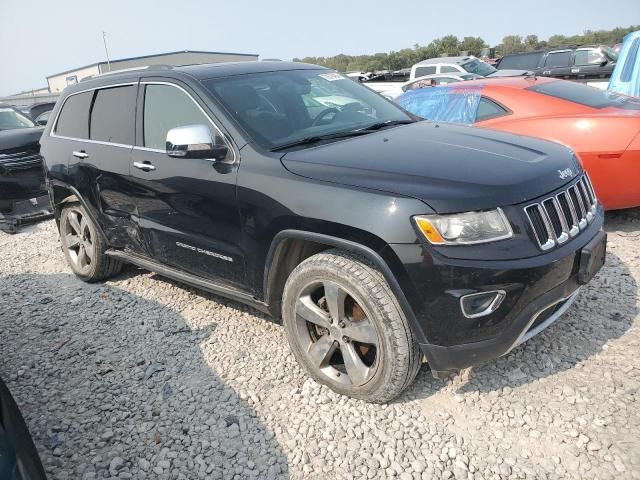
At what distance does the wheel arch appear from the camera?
7.86 feet

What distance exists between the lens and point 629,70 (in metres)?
7.92

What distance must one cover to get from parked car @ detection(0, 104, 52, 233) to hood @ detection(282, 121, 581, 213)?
569 cm

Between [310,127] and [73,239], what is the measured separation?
114 inches

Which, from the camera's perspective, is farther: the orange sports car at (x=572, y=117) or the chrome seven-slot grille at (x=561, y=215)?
the orange sports car at (x=572, y=117)

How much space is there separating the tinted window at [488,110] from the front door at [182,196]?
10.3 ft

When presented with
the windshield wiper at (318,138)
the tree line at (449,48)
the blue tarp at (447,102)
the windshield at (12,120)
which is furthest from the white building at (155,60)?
the windshield wiper at (318,138)

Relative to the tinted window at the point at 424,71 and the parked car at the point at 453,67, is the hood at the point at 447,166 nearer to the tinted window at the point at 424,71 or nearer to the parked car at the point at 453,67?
the parked car at the point at 453,67

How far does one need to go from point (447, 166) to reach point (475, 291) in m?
0.66

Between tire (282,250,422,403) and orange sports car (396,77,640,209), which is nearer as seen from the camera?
tire (282,250,422,403)

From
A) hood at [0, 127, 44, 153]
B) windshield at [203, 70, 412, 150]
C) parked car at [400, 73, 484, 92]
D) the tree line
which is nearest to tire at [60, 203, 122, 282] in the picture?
windshield at [203, 70, 412, 150]

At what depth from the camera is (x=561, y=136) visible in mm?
4590

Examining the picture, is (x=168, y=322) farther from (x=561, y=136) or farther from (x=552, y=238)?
(x=561, y=136)

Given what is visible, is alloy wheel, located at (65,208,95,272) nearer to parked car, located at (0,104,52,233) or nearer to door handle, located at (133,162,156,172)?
door handle, located at (133,162,156,172)

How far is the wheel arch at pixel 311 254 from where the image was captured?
2396mm
